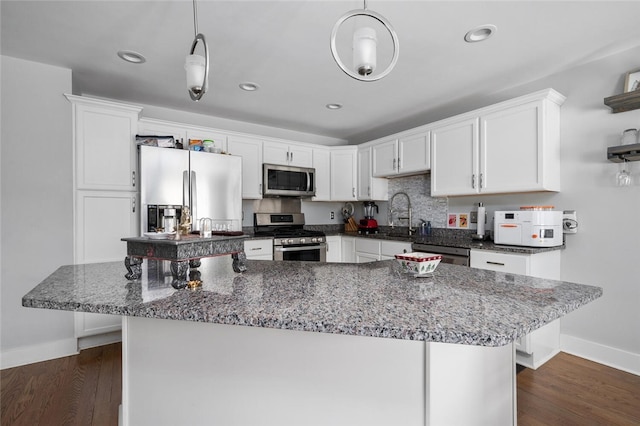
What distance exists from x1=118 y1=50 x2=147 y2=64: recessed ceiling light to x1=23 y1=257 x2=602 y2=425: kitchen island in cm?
190

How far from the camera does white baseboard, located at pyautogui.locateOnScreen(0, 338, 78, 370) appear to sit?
2514 millimetres

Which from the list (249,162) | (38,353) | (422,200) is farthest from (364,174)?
(38,353)

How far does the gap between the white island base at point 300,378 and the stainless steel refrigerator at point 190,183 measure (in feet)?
5.29

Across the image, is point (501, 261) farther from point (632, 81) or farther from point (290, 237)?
point (290, 237)

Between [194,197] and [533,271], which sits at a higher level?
[194,197]

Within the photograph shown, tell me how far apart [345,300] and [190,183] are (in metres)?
2.67

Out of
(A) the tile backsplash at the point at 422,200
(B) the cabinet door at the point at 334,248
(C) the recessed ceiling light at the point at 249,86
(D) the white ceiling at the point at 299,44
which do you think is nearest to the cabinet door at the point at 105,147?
(D) the white ceiling at the point at 299,44

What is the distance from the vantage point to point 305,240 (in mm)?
3971

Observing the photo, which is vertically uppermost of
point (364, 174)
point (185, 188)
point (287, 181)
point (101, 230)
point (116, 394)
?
point (364, 174)

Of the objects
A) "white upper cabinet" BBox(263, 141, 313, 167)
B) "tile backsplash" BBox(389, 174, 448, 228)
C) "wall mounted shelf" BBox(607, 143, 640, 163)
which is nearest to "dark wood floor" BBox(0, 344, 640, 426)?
"wall mounted shelf" BBox(607, 143, 640, 163)

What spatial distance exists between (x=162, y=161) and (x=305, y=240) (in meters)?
1.82

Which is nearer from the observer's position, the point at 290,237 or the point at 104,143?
the point at 104,143

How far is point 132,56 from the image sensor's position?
2.52 m

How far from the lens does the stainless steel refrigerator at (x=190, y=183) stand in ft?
9.77
